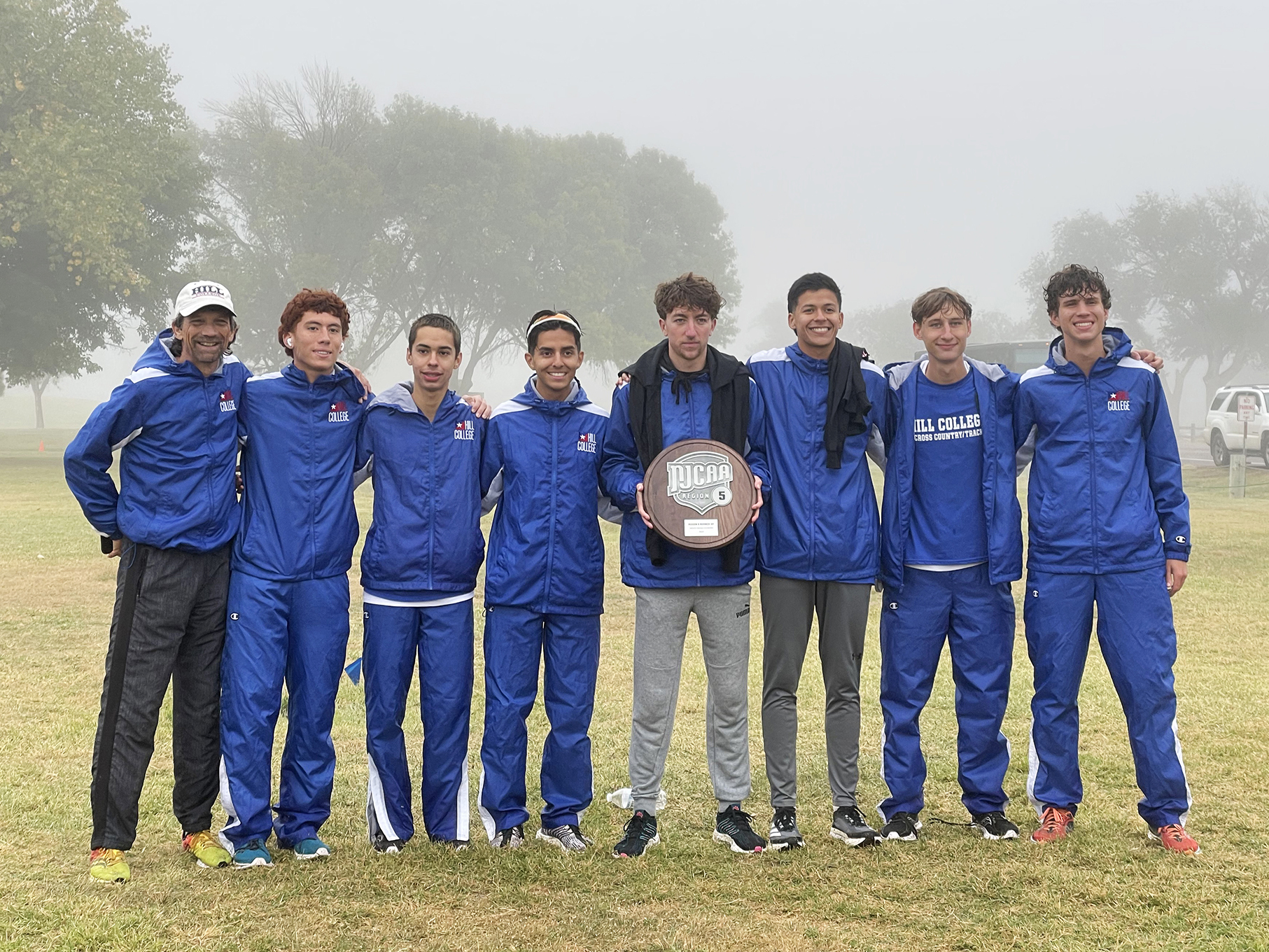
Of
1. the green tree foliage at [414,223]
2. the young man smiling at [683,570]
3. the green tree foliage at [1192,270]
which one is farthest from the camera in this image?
the green tree foliage at [1192,270]

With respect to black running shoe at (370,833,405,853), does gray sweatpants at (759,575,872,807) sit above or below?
above

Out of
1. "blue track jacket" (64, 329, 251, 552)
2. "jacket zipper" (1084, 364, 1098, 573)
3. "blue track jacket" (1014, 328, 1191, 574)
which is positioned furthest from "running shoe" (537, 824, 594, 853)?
"jacket zipper" (1084, 364, 1098, 573)

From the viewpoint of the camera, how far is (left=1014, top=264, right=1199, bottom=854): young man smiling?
4.55 meters

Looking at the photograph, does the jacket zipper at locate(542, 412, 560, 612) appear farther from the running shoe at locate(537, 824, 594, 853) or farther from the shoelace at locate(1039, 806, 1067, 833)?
the shoelace at locate(1039, 806, 1067, 833)

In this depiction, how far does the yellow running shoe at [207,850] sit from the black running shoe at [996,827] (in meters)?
3.10

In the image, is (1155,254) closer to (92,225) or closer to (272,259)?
(272,259)

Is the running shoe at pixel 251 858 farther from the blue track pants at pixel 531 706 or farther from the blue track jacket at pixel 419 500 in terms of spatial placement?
the blue track jacket at pixel 419 500

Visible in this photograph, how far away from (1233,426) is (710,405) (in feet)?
85.0

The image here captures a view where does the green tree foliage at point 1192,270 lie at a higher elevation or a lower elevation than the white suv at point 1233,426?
higher

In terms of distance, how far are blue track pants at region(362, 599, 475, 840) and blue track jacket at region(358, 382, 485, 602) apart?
119 millimetres

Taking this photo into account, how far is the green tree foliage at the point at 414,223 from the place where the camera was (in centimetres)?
4106

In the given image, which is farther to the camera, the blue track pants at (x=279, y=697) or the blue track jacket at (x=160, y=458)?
the blue track pants at (x=279, y=697)

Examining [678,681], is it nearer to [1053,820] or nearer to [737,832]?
[737,832]

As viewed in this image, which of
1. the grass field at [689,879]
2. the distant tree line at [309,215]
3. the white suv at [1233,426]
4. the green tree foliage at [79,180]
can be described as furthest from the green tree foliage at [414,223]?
the grass field at [689,879]
